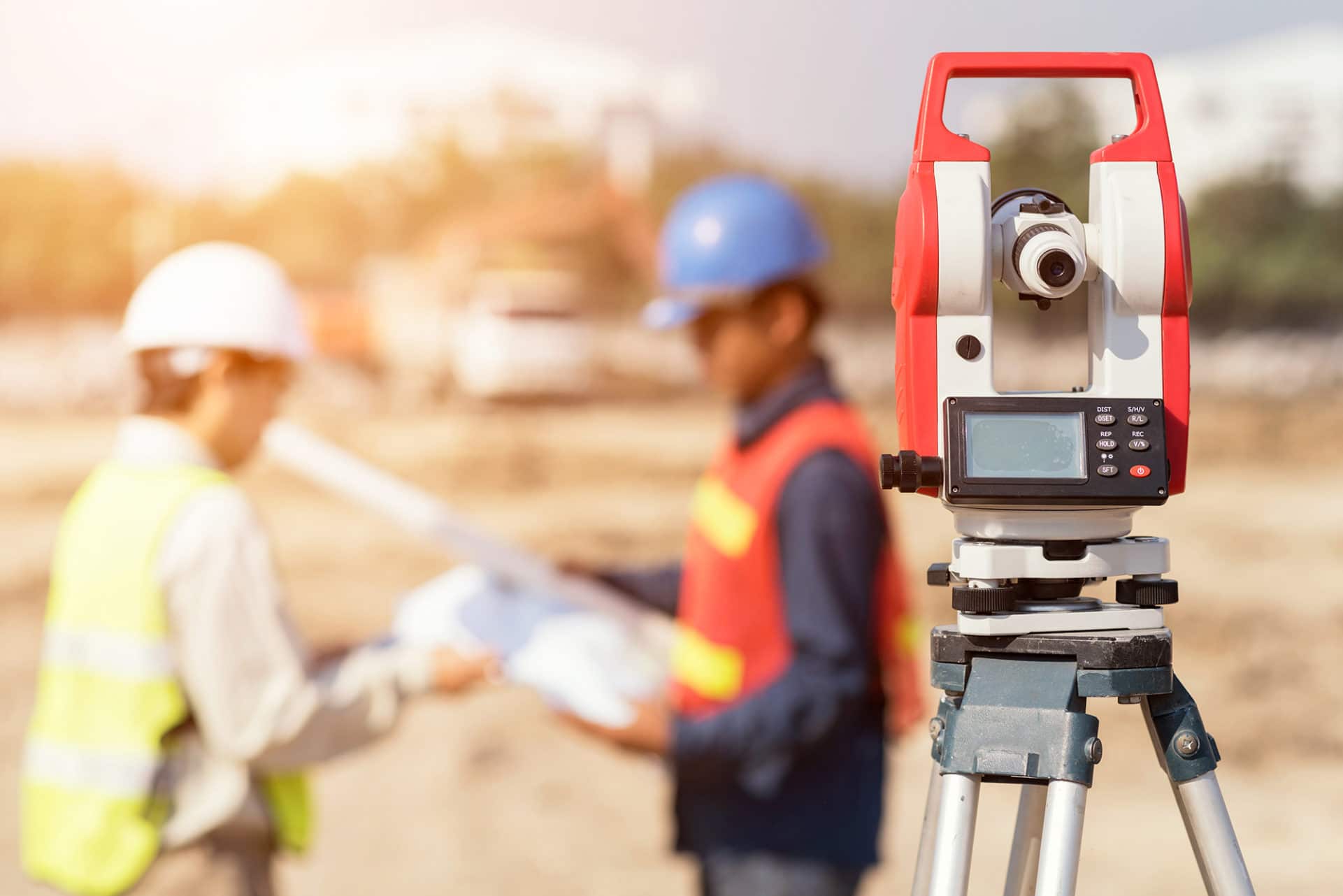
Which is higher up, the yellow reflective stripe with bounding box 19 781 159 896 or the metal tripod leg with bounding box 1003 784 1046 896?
the metal tripod leg with bounding box 1003 784 1046 896

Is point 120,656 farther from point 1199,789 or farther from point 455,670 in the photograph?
point 1199,789

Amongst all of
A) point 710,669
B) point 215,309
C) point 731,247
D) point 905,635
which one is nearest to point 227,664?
point 215,309

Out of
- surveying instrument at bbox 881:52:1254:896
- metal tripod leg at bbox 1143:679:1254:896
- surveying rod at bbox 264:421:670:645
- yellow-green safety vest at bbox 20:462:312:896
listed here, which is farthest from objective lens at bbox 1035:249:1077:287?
surveying rod at bbox 264:421:670:645

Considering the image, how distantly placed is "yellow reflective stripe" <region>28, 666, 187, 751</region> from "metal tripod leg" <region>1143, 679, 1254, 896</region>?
145 cm

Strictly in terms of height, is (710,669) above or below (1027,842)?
below

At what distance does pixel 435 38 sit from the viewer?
723 centimetres

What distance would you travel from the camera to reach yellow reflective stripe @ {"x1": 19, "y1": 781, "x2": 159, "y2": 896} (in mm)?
1938

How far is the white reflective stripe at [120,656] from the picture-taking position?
195 cm

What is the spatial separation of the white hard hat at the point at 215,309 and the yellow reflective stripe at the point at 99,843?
0.71m

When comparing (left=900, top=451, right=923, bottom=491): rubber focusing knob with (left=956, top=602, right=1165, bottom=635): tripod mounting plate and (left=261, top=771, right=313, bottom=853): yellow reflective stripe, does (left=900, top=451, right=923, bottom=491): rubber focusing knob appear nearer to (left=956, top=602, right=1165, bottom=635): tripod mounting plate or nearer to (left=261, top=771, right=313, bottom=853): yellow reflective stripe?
(left=956, top=602, right=1165, bottom=635): tripod mounting plate

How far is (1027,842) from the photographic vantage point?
4.06 ft

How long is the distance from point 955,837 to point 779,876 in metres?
1.09

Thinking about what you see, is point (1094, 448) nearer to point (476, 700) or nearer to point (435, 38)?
point (476, 700)

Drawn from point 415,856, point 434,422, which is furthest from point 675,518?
point 415,856
